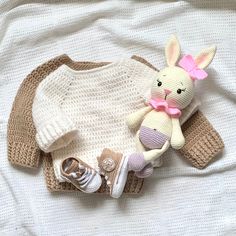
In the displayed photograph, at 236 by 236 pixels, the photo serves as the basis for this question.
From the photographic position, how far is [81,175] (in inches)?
43.3

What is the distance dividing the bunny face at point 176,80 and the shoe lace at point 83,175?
0.22m

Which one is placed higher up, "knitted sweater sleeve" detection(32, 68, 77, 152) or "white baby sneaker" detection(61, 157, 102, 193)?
"knitted sweater sleeve" detection(32, 68, 77, 152)

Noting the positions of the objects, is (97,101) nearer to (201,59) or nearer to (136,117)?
(136,117)

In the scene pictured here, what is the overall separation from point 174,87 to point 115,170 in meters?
0.22

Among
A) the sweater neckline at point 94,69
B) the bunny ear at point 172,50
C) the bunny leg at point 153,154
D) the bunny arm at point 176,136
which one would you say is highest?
the bunny ear at point 172,50

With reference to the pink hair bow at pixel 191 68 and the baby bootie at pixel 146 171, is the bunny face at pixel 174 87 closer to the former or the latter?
the pink hair bow at pixel 191 68

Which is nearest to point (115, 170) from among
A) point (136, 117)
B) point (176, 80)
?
point (136, 117)

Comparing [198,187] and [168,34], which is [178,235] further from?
[168,34]

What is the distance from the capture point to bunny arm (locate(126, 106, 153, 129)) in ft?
3.69

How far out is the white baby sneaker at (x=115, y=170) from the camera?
3.63 feet

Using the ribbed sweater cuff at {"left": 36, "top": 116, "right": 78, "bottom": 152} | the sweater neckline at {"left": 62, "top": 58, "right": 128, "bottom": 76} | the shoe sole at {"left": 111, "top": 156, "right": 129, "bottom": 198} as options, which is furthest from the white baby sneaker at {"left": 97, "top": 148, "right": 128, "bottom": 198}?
the sweater neckline at {"left": 62, "top": 58, "right": 128, "bottom": 76}

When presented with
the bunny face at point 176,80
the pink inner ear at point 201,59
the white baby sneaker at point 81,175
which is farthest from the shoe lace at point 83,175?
the pink inner ear at point 201,59

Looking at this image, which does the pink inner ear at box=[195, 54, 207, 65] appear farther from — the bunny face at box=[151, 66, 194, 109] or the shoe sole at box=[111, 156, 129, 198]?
the shoe sole at box=[111, 156, 129, 198]

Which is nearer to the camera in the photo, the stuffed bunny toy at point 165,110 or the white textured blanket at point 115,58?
the stuffed bunny toy at point 165,110
